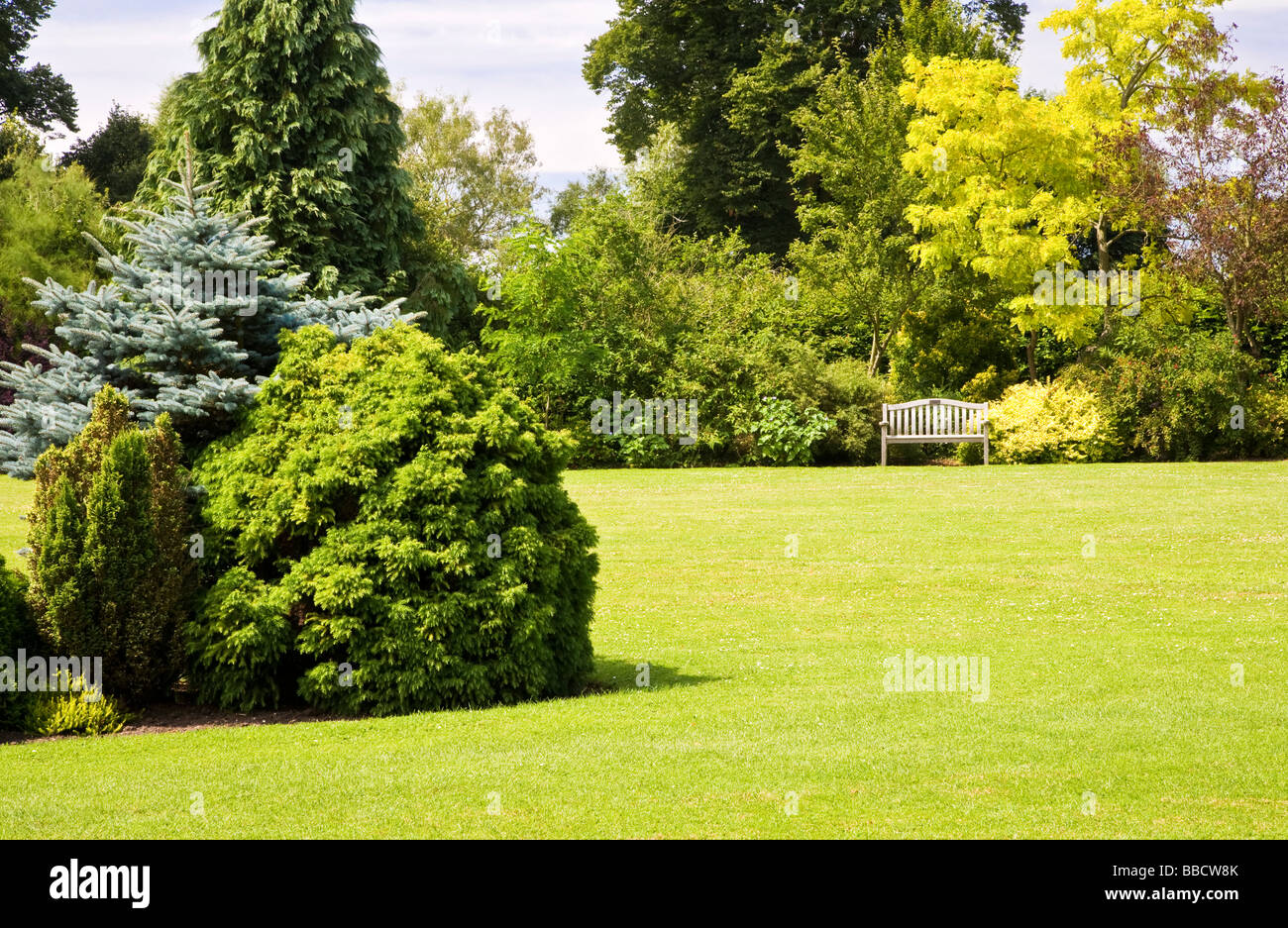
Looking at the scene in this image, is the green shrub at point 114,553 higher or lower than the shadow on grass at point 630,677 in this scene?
higher

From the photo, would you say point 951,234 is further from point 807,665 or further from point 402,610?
point 402,610

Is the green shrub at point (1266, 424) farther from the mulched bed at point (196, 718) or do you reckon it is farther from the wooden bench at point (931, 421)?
the mulched bed at point (196, 718)

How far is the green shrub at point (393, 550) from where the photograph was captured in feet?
26.3

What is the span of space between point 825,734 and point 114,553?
15.0 feet

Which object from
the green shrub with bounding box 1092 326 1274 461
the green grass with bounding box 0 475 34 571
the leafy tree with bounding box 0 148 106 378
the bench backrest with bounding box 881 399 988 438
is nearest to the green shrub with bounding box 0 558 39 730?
the green grass with bounding box 0 475 34 571

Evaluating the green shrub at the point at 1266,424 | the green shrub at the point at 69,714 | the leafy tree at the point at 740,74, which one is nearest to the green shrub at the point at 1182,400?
the green shrub at the point at 1266,424

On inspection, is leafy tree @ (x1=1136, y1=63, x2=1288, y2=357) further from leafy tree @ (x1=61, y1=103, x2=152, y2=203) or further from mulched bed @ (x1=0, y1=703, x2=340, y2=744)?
leafy tree @ (x1=61, y1=103, x2=152, y2=203)

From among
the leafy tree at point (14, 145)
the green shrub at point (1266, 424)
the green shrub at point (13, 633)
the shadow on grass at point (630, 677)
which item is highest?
the leafy tree at point (14, 145)

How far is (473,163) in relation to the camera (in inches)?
2367

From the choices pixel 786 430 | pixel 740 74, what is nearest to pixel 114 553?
pixel 786 430

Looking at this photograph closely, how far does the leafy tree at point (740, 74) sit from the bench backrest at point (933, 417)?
55.0 ft

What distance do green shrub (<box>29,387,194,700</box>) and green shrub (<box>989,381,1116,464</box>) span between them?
20.8 metres

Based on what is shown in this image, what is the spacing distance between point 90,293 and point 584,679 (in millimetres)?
4583
